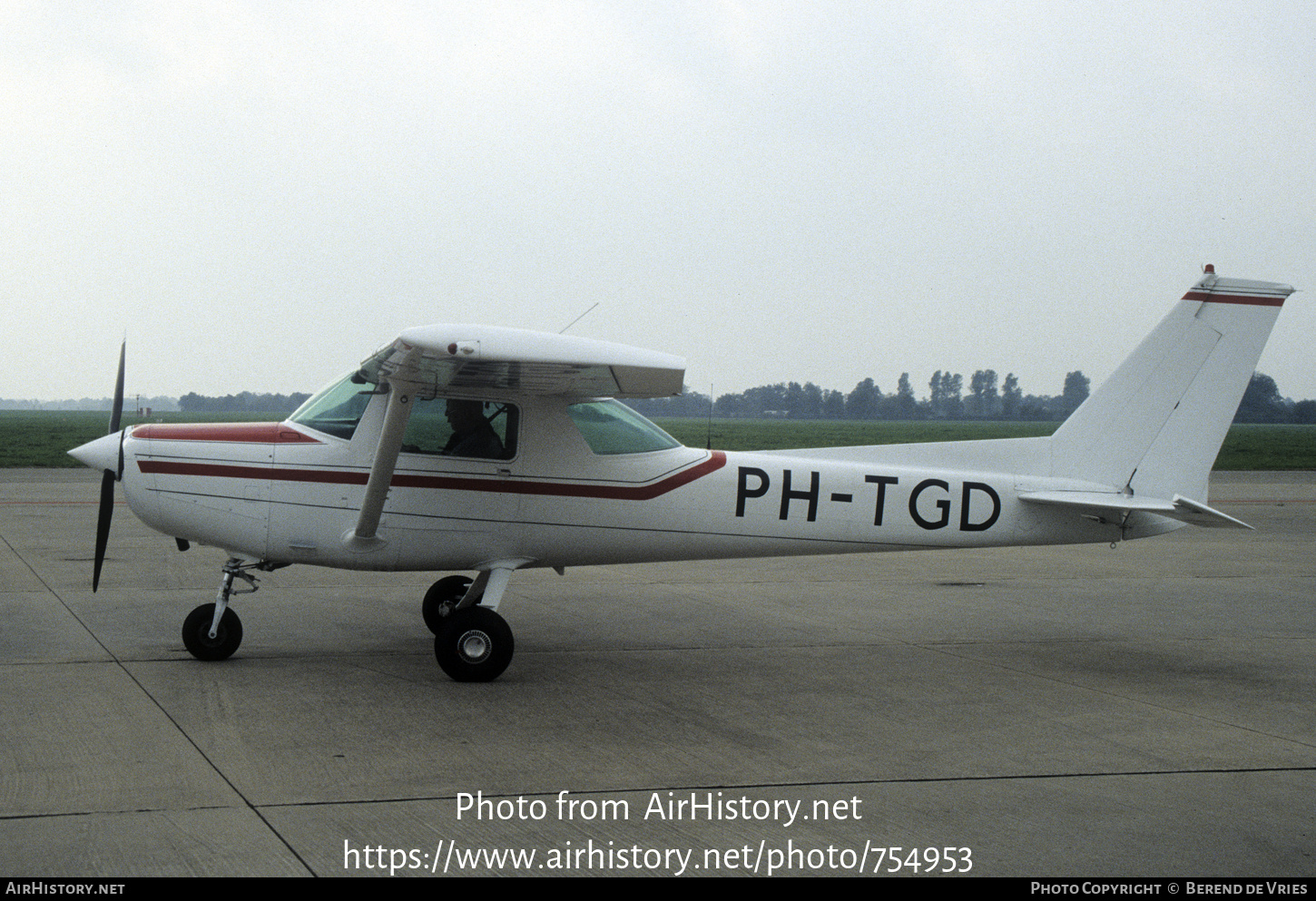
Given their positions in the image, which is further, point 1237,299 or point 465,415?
point 1237,299

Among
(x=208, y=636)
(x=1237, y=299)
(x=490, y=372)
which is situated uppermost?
(x=1237, y=299)

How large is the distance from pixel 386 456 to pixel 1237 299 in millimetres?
6211

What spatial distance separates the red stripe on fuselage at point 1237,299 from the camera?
8273 mm

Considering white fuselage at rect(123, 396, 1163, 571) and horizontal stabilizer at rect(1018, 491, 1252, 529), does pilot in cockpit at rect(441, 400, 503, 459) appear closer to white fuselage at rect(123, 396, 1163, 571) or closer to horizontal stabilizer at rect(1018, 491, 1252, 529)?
white fuselage at rect(123, 396, 1163, 571)

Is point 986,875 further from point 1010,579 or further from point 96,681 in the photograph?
point 1010,579

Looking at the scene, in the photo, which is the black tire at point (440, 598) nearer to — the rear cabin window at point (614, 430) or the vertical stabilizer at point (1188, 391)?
the rear cabin window at point (614, 430)

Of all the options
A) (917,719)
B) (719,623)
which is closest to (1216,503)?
(719,623)

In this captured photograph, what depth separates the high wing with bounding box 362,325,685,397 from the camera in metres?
6.03

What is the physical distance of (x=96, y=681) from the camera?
6.97 m

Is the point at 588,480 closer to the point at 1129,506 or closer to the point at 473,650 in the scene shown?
the point at 473,650

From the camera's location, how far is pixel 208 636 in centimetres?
763

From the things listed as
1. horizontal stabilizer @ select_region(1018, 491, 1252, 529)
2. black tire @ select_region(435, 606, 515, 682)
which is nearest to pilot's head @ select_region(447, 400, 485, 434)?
black tire @ select_region(435, 606, 515, 682)

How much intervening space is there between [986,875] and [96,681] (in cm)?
549

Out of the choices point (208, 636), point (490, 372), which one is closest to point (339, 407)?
point (490, 372)
